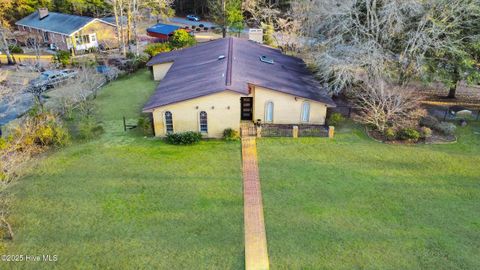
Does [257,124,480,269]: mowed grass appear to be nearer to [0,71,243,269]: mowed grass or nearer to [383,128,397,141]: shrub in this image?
[383,128,397,141]: shrub

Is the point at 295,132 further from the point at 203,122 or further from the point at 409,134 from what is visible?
the point at 409,134

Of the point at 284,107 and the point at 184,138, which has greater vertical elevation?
the point at 284,107

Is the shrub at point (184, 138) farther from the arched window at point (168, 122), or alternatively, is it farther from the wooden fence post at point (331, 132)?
the wooden fence post at point (331, 132)

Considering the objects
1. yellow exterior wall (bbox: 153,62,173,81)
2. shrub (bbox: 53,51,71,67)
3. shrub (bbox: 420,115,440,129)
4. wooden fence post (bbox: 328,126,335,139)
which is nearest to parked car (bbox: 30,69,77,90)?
shrub (bbox: 53,51,71,67)

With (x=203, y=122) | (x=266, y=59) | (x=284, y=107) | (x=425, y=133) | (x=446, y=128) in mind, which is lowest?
(x=425, y=133)

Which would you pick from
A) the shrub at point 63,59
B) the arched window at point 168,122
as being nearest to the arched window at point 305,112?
the arched window at point 168,122

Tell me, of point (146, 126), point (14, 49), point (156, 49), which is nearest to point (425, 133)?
point (146, 126)

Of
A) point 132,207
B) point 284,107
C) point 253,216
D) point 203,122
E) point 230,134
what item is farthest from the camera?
point 284,107
